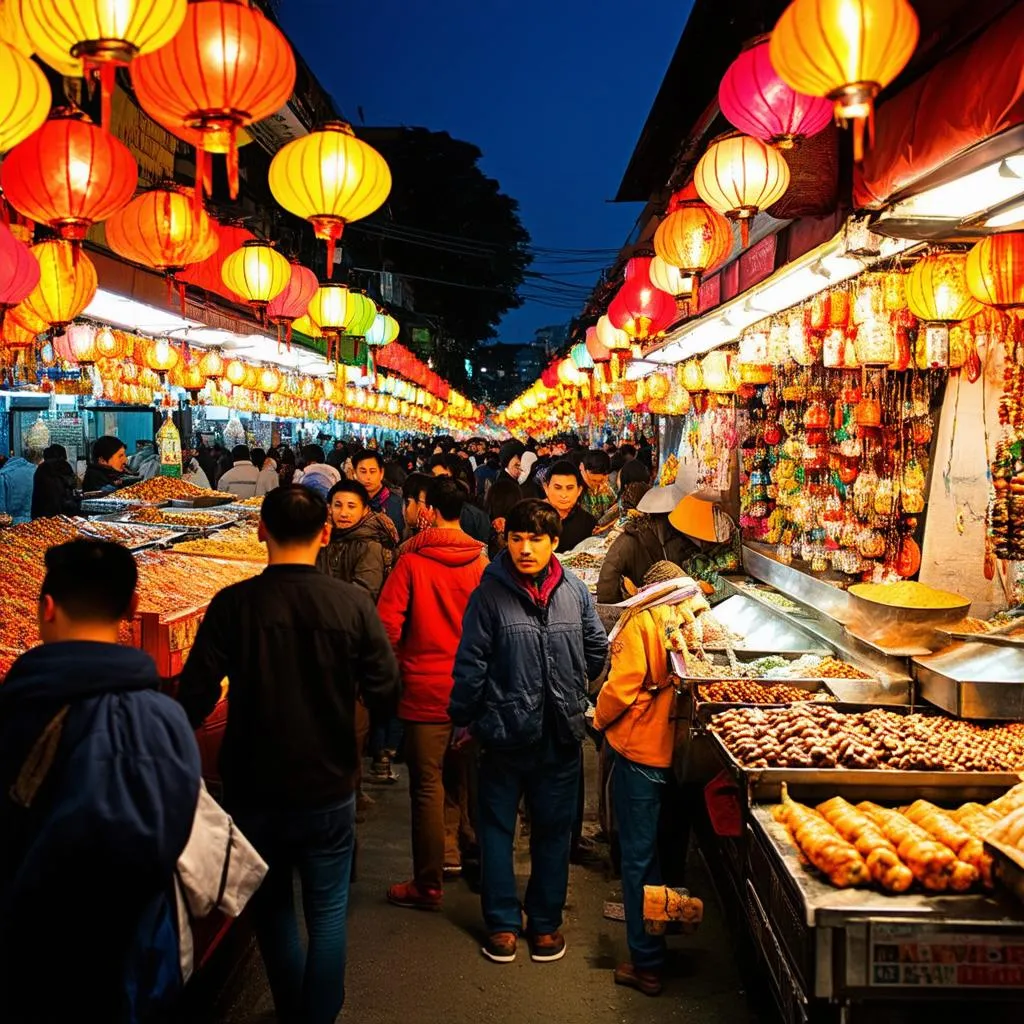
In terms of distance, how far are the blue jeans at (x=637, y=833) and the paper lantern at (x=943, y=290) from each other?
313cm

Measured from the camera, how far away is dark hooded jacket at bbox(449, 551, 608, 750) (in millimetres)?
4785

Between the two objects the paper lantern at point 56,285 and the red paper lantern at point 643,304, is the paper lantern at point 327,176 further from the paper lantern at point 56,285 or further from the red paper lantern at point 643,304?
the red paper lantern at point 643,304

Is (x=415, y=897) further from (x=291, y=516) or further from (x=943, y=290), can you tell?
Answer: (x=943, y=290)

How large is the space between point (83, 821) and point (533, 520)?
2.68 m

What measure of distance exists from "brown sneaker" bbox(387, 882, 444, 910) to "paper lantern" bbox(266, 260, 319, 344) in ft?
18.0

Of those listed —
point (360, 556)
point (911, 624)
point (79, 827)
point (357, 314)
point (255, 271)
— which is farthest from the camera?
point (357, 314)

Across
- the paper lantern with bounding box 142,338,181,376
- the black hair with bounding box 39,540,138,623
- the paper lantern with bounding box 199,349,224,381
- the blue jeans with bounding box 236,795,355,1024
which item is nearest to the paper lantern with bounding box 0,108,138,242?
the black hair with bounding box 39,540,138,623

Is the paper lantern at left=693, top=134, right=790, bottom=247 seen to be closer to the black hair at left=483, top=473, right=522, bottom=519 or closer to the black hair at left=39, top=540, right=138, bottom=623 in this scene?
→ the black hair at left=483, top=473, right=522, bottom=519

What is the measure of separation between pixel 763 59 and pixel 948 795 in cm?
373

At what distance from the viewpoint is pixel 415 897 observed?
18.2ft

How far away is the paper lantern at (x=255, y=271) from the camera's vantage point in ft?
26.3

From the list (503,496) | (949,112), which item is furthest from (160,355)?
(949,112)

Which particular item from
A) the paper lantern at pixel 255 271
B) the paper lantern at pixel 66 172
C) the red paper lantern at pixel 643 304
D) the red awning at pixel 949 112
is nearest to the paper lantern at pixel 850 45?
the red awning at pixel 949 112

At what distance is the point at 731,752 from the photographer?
14.6ft
